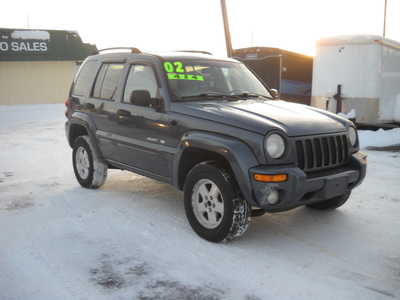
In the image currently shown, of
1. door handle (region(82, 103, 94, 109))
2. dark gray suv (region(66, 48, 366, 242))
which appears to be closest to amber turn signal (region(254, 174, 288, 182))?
dark gray suv (region(66, 48, 366, 242))

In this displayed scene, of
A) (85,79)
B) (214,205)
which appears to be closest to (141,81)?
(85,79)

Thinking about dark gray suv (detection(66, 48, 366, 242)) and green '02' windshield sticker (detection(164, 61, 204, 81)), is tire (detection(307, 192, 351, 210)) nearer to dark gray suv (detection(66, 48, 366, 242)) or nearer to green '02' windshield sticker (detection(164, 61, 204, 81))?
dark gray suv (detection(66, 48, 366, 242))

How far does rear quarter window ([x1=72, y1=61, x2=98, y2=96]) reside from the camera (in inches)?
254

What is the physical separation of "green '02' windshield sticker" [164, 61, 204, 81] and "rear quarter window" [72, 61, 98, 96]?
5.31 feet

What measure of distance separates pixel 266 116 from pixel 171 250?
1.59 m

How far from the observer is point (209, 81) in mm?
5348

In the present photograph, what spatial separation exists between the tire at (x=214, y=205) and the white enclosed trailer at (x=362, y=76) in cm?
913

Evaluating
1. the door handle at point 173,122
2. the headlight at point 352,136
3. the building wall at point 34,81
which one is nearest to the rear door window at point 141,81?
the door handle at point 173,122

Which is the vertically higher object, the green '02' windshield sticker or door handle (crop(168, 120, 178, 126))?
the green '02' windshield sticker

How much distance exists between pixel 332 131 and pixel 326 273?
1441mm

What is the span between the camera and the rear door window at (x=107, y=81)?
5.88 metres

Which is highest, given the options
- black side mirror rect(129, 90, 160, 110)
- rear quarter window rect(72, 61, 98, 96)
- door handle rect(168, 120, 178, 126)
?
rear quarter window rect(72, 61, 98, 96)

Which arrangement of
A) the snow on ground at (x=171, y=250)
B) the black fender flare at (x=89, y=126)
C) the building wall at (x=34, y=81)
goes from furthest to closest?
the building wall at (x=34, y=81) → the black fender flare at (x=89, y=126) → the snow on ground at (x=171, y=250)

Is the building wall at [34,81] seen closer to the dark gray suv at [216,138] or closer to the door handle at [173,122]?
the dark gray suv at [216,138]
